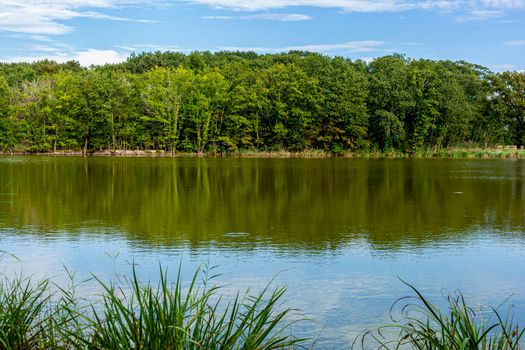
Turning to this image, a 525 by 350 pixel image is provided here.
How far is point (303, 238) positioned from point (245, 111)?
42606mm

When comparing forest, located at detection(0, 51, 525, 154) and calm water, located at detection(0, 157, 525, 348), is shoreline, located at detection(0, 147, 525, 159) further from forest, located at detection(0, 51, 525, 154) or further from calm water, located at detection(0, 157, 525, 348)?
calm water, located at detection(0, 157, 525, 348)

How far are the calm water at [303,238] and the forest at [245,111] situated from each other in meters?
30.3

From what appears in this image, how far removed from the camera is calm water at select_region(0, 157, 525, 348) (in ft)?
23.4

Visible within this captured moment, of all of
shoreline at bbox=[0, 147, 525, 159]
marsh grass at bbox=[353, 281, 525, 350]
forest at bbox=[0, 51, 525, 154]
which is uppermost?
forest at bbox=[0, 51, 525, 154]

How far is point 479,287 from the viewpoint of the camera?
726 centimetres

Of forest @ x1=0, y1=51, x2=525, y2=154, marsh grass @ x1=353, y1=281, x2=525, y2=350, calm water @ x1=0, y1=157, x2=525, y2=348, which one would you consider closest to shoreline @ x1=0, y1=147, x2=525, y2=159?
forest @ x1=0, y1=51, x2=525, y2=154

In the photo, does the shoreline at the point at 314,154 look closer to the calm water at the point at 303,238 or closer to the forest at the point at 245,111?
the forest at the point at 245,111

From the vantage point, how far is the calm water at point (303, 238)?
713cm

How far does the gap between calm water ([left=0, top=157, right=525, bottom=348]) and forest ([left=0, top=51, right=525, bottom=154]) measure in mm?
30349

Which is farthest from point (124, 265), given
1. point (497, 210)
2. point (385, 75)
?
point (385, 75)

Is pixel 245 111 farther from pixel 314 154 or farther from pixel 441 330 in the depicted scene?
pixel 441 330

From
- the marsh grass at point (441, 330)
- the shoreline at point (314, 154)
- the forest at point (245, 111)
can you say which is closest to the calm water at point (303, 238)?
the marsh grass at point (441, 330)

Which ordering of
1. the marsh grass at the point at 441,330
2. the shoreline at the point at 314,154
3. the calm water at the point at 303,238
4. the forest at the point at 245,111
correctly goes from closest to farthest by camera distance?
the marsh grass at the point at 441,330 < the calm water at the point at 303,238 < the shoreline at the point at 314,154 < the forest at the point at 245,111

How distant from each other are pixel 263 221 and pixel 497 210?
5.94m
